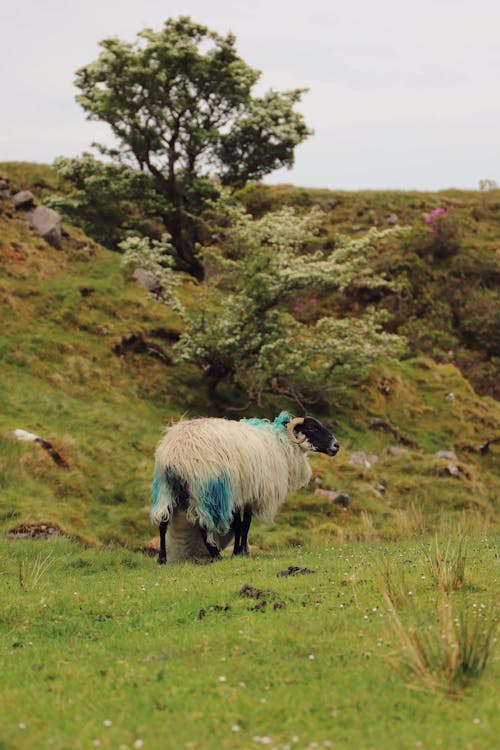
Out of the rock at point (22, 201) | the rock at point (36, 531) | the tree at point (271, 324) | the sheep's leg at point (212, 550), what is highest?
the rock at point (22, 201)

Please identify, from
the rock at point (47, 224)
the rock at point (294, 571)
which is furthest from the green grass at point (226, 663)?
the rock at point (47, 224)

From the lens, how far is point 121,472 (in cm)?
2153

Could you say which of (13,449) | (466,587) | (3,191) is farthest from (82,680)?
(3,191)

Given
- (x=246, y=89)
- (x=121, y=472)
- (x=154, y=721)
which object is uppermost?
(x=246, y=89)

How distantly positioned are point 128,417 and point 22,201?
472 inches

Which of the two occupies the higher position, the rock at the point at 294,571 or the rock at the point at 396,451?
the rock at the point at 294,571

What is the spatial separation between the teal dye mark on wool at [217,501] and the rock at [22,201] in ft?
70.1

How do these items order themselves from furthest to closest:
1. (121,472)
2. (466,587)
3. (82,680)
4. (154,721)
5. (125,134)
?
(125,134) → (121,472) → (466,587) → (82,680) → (154,721)

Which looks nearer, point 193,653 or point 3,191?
point 193,653

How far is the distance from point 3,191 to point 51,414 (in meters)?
13.2

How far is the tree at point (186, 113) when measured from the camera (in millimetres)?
34875

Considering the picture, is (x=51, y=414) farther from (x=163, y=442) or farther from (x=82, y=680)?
(x=82, y=680)

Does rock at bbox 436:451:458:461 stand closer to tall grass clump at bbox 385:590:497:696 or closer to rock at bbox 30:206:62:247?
rock at bbox 30:206:62:247

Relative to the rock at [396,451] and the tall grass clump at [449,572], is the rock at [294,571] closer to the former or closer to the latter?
the tall grass clump at [449,572]
